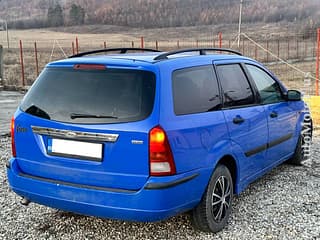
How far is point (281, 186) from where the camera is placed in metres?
5.46

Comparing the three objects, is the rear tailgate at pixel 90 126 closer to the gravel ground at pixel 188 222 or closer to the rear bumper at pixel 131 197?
the rear bumper at pixel 131 197

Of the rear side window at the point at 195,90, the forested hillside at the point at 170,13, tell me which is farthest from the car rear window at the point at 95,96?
the forested hillside at the point at 170,13

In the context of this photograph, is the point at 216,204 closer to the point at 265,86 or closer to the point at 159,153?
the point at 159,153

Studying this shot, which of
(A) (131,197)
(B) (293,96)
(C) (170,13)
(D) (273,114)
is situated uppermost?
(C) (170,13)

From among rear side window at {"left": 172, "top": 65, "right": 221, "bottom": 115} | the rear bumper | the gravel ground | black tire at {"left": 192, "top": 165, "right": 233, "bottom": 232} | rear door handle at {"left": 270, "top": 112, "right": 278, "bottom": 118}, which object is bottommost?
the gravel ground

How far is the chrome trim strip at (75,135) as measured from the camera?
345 cm

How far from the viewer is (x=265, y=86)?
207 inches

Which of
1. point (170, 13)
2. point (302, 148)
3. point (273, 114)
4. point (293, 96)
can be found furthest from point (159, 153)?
point (170, 13)

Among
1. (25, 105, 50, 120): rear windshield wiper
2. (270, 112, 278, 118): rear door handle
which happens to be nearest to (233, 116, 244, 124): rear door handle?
(270, 112, 278, 118): rear door handle

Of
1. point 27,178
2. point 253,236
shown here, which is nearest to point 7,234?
point 27,178

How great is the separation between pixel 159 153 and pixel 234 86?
1520 mm

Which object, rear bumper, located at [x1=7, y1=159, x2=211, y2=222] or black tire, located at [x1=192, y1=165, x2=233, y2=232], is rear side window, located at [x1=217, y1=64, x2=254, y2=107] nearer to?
black tire, located at [x1=192, y1=165, x2=233, y2=232]

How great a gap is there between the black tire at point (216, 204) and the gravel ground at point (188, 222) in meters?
0.10

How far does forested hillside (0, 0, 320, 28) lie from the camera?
95.2m
